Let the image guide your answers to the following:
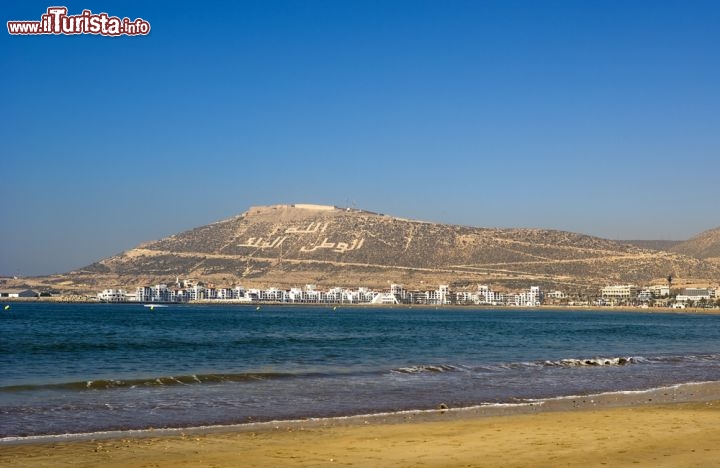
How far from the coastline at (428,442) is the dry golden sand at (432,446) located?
0.02 meters

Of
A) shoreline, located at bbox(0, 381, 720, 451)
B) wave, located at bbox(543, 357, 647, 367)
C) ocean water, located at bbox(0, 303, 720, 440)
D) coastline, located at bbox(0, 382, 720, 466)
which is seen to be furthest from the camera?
wave, located at bbox(543, 357, 647, 367)

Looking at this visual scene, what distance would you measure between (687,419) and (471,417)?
16.1ft

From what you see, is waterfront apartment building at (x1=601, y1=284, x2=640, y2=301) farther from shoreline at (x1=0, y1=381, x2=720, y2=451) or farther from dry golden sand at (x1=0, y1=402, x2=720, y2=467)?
dry golden sand at (x1=0, y1=402, x2=720, y2=467)

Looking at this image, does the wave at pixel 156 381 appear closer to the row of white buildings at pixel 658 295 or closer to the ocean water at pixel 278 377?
the ocean water at pixel 278 377

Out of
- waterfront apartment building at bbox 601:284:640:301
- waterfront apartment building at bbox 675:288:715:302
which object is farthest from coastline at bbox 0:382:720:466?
waterfront apartment building at bbox 601:284:640:301

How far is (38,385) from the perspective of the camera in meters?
26.1

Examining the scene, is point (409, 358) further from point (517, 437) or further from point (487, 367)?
point (517, 437)

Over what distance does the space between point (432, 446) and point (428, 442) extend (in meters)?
0.47

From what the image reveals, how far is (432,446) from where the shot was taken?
1509cm

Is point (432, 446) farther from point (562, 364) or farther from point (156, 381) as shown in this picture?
point (562, 364)

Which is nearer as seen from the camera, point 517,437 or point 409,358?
point 517,437

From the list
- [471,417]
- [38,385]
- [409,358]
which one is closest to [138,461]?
[471,417]

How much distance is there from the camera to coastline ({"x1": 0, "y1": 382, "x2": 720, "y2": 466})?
45.1ft

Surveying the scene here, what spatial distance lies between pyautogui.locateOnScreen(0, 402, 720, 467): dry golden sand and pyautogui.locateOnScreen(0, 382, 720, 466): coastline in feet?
0.06
